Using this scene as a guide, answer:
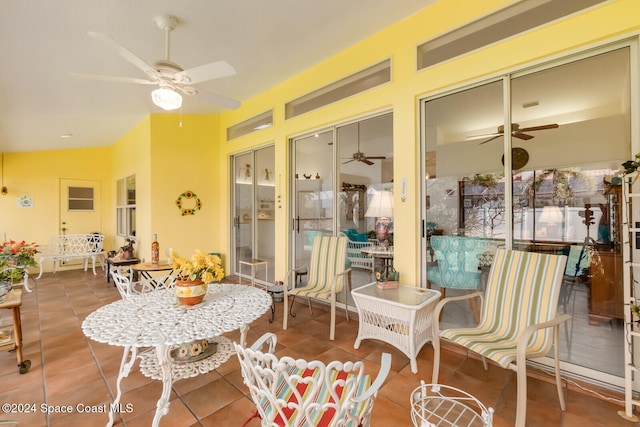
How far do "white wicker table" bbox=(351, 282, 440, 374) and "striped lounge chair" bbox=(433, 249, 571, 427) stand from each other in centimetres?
26

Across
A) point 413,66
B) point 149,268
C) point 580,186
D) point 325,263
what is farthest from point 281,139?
point 580,186

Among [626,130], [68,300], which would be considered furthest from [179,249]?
[626,130]

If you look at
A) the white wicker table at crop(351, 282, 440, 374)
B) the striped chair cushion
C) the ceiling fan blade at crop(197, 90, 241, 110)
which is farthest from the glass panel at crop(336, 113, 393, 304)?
the striped chair cushion

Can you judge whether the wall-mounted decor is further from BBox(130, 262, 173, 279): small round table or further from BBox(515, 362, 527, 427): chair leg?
BBox(515, 362, 527, 427): chair leg

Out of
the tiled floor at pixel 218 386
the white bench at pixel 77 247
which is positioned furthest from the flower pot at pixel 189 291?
the white bench at pixel 77 247

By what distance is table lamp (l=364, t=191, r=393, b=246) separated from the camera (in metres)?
3.31

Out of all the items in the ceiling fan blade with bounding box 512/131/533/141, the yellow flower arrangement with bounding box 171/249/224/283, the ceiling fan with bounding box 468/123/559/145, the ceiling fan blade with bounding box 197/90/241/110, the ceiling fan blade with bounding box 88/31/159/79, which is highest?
the ceiling fan blade with bounding box 88/31/159/79

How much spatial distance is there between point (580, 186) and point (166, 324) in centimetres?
312

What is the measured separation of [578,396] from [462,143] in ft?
7.10

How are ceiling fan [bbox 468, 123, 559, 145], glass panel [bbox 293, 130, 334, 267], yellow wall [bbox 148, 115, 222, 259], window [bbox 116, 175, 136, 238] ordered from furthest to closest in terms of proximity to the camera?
1. window [bbox 116, 175, 136, 238]
2. yellow wall [bbox 148, 115, 222, 259]
3. glass panel [bbox 293, 130, 334, 267]
4. ceiling fan [bbox 468, 123, 559, 145]

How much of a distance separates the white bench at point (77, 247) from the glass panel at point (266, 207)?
3.99 m

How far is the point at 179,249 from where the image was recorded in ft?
17.4

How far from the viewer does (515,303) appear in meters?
2.17

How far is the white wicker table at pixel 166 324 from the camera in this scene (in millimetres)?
1598
